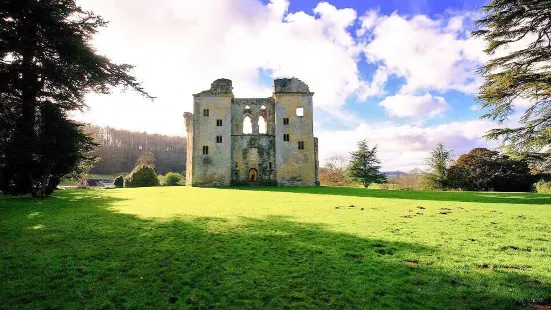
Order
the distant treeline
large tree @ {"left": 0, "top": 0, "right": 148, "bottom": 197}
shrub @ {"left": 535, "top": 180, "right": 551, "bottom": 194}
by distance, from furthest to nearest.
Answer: the distant treeline
shrub @ {"left": 535, "top": 180, "right": 551, "bottom": 194}
large tree @ {"left": 0, "top": 0, "right": 148, "bottom": 197}

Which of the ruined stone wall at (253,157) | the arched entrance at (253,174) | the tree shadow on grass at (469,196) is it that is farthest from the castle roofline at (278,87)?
the tree shadow on grass at (469,196)

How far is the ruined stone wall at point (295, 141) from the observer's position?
30.8 meters

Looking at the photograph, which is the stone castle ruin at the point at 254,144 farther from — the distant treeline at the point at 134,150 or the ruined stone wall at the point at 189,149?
the distant treeline at the point at 134,150

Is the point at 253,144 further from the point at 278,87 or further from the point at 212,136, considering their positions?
the point at 278,87

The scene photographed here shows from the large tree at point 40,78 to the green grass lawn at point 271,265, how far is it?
476cm

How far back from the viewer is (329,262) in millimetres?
5188

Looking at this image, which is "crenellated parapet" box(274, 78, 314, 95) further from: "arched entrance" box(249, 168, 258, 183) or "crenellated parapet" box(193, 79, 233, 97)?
"arched entrance" box(249, 168, 258, 183)

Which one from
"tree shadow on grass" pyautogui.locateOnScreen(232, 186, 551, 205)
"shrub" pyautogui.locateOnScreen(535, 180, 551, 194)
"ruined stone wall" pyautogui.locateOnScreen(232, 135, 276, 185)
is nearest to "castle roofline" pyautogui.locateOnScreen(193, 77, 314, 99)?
"ruined stone wall" pyautogui.locateOnScreen(232, 135, 276, 185)

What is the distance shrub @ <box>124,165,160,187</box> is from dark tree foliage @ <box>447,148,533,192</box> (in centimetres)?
3412

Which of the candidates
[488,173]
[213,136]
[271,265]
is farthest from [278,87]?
[271,265]

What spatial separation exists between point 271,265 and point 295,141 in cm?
2649

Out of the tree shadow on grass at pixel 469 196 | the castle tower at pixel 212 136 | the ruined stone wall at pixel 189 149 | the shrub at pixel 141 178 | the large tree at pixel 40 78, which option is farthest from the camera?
the ruined stone wall at pixel 189 149

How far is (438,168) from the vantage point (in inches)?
1347

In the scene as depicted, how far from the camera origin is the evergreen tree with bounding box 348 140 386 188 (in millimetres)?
37469
